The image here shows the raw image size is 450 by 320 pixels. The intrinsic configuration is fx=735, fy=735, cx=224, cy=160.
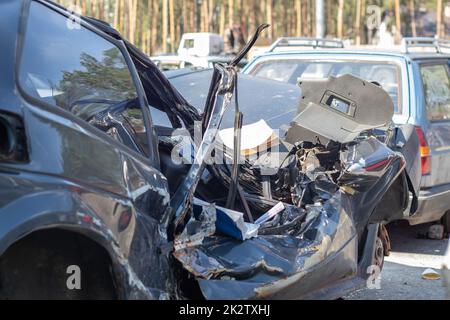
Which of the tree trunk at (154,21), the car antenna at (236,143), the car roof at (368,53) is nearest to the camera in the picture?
the car antenna at (236,143)

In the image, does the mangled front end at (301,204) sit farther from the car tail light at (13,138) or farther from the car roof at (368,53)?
the car roof at (368,53)

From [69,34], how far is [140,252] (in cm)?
99

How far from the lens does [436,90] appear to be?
276 inches

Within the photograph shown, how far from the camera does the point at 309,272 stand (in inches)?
139

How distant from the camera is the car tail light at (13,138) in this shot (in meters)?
2.51

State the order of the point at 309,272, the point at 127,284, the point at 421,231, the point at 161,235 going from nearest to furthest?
the point at 127,284 → the point at 161,235 → the point at 309,272 → the point at 421,231

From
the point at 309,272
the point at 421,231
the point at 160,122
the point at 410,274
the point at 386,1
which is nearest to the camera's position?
the point at 309,272

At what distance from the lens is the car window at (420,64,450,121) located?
6.72m

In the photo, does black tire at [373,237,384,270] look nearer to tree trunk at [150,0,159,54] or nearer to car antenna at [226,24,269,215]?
car antenna at [226,24,269,215]

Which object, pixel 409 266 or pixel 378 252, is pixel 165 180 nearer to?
pixel 378 252

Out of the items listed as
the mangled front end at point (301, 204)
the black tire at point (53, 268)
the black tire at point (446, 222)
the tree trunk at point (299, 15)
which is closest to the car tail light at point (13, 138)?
the black tire at point (53, 268)

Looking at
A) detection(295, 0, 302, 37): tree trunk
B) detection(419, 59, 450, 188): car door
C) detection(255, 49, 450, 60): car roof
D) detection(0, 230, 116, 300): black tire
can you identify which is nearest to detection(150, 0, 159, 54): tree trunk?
detection(295, 0, 302, 37): tree trunk
